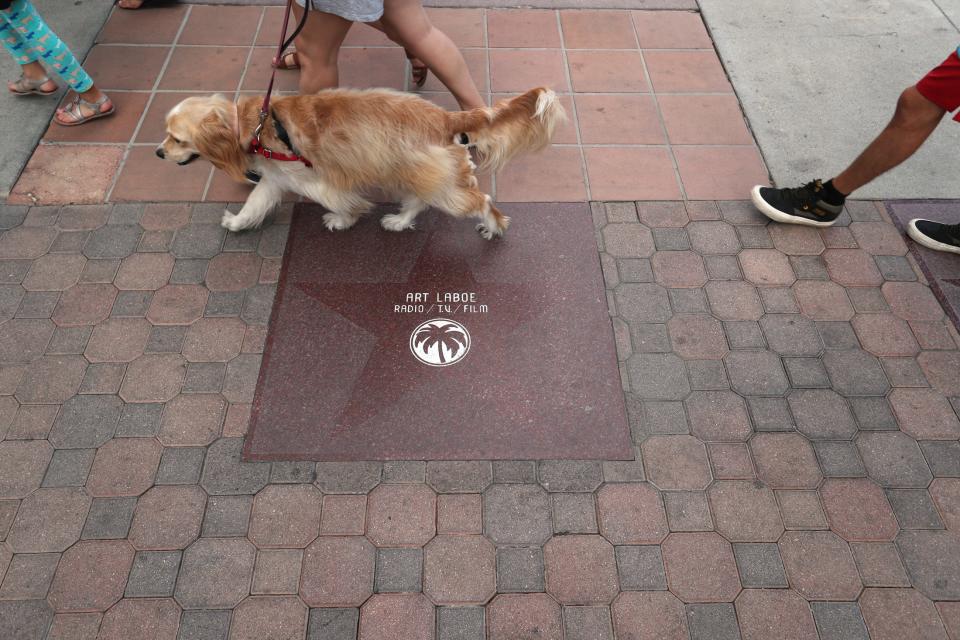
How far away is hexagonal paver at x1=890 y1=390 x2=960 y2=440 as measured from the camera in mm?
3176

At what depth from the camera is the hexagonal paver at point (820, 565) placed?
273 centimetres

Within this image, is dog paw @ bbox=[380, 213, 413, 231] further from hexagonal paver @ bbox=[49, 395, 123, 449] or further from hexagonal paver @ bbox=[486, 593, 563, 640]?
hexagonal paver @ bbox=[486, 593, 563, 640]

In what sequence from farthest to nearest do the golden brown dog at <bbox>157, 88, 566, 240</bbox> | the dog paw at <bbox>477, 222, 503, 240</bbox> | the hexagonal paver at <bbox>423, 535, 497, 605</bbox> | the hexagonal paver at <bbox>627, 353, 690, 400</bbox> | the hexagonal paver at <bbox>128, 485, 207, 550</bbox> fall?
the dog paw at <bbox>477, 222, 503, 240</bbox>, the hexagonal paver at <bbox>627, 353, 690, 400</bbox>, the golden brown dog at <bbox>157, 88, 566, 240</bbox>, the hexagonal paver at <bbox>128, 485, 207, 550</bbox>, the hexagonal paver at <bbox>423, 535, 497, 605</bbox>

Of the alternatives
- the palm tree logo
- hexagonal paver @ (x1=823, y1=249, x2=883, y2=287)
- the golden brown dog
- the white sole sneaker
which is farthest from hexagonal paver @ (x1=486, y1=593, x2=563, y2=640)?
the white sole sneaker

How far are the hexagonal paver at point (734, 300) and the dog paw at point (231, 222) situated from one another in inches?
113

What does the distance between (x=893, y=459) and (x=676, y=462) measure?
1.11m

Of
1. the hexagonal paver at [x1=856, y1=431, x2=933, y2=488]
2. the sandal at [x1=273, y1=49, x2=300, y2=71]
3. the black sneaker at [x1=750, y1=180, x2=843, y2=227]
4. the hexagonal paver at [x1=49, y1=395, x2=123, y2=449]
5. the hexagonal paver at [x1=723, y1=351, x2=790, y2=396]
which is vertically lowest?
the hexagonal paver at [x1=49, y1=395, x2=123, y2=449]

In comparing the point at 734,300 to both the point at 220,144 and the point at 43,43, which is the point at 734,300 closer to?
the point at 220,144

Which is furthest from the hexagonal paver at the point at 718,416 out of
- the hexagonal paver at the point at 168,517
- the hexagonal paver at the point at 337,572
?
the hexagonal paver at the point at 168,517

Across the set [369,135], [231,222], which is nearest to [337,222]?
[231,222]

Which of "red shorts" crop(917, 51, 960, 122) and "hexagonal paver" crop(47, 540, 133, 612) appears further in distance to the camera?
"red shorts" crop(917, 51, 960, 122)

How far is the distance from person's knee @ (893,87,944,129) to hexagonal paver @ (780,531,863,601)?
2.32 metres

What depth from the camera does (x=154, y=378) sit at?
3.27 m

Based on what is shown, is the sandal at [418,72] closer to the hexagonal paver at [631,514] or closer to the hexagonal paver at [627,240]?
the hexagonal paver at [627,240]
